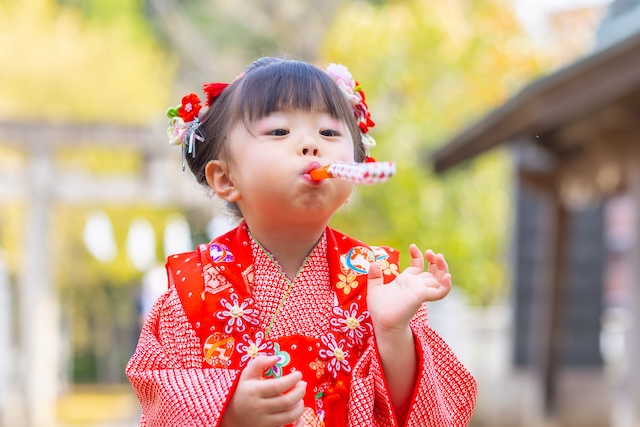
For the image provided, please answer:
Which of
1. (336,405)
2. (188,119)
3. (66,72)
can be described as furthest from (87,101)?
(336,405)

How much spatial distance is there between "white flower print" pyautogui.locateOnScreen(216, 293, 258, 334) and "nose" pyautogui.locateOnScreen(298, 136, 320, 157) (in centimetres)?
29

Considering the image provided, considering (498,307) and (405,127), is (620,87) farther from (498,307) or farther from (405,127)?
(498,307)

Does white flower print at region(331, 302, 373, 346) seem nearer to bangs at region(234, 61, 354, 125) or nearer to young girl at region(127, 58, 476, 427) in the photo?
young girl at region(127, 58, 476, 427)

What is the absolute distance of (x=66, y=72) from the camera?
16219mm

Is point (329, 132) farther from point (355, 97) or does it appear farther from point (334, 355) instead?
point (334, 355)

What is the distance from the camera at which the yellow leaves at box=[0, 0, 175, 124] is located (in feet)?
52.5

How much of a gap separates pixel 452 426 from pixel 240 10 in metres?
16.8

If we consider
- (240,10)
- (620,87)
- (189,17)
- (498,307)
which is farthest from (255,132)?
(189,17)

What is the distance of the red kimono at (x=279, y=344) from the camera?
1.82m

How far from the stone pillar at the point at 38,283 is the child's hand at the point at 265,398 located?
950 centimetres

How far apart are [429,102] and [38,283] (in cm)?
570

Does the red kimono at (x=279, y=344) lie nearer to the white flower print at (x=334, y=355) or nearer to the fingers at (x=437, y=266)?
the white flower print at (x=334, y=355)

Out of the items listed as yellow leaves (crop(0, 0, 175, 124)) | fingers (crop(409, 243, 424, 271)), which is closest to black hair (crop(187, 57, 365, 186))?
fingers (crop(409, 243, 424, 271))

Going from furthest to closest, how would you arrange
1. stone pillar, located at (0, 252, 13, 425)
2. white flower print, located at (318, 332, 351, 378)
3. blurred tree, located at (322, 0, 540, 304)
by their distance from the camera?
blurred tree, located at (322, 0, 540, 304)
stone pillar, located at (0, 252, 13, 425)
white flower print, located at (318, 332, 351, 378)
